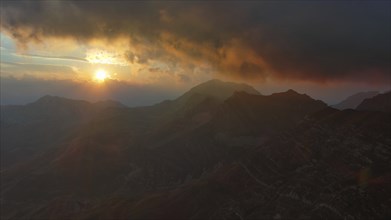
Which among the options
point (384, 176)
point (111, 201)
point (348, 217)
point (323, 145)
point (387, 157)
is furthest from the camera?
point (111, 201)

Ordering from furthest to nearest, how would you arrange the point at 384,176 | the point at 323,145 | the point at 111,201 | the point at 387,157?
the point at 111,201 → the point at 323,145 → the point at 387,157 → the point at 384,176

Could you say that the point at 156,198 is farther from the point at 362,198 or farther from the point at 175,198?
the point at 362,198

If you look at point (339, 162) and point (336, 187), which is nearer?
point (336, 187)

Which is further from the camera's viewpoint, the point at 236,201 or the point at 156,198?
the point at 156,198

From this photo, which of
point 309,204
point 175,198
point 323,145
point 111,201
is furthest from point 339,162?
point 111,201

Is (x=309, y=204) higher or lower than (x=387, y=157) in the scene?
lower

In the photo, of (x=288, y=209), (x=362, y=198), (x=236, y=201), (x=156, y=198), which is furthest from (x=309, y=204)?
(x=156, y=198)

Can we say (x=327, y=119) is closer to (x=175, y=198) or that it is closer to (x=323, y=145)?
(x=323, y=145)

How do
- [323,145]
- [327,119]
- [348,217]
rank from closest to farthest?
[348,217], [323,145], [327,119]

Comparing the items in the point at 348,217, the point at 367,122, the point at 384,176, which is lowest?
the point at 348,217
